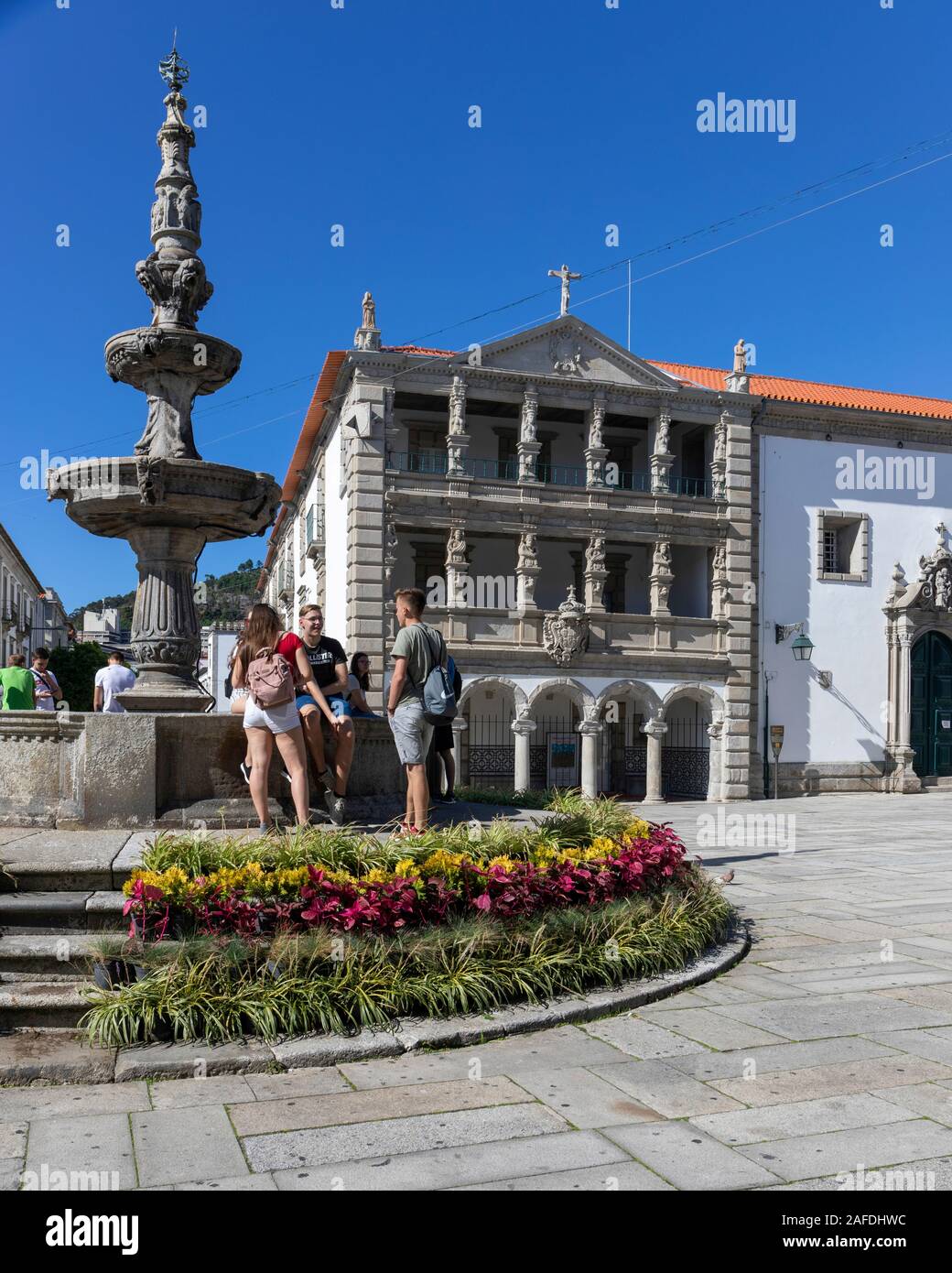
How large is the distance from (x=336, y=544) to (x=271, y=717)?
21.8m

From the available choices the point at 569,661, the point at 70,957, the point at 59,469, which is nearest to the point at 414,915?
the point at 70,957

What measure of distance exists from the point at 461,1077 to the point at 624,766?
2518cm

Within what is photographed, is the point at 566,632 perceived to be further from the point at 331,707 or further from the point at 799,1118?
Answer: the point at 799,1118

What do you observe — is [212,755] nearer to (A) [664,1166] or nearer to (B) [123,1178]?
(B) [123,1178]

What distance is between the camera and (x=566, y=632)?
26.7 metres

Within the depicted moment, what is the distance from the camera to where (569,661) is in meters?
27.0

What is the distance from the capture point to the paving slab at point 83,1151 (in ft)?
12.0

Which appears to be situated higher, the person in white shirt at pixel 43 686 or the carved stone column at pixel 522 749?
the person in white shirt at pixel 43 686

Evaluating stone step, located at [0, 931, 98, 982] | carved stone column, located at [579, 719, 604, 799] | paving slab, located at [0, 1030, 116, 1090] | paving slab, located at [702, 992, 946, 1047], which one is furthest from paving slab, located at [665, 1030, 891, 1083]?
carved stone column, located at [579, 719, 604, 799]

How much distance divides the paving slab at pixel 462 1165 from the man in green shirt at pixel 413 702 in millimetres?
3917

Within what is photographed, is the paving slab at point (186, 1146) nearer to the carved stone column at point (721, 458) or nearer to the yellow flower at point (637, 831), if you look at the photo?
the yellow flower at point (637, 831)

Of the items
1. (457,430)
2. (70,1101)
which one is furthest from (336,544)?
(70,1101)

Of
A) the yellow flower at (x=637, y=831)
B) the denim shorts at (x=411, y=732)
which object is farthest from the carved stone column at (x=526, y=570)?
the denim shorts at (x=411, y=732)

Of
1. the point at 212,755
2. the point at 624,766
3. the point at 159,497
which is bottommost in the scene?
the point at 624,766
